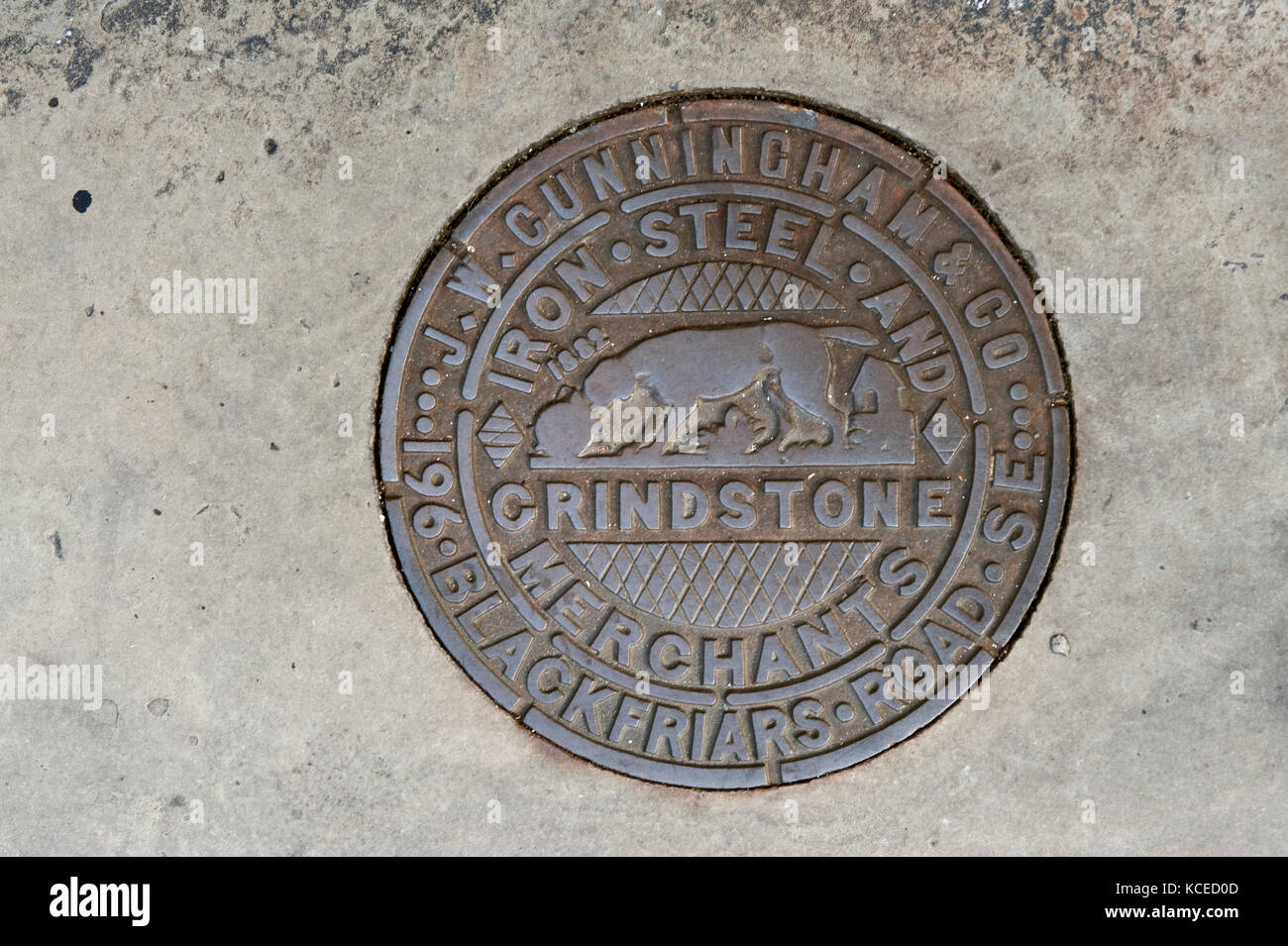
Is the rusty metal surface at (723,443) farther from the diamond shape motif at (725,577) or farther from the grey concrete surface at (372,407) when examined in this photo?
the grey concrete surface at (372,407)

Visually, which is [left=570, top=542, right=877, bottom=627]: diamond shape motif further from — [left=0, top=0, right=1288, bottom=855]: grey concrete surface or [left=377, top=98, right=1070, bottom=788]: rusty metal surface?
[left=0, top=0, right=1288, bottom=855]: grey concrete surface

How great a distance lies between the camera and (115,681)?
2.68 meters

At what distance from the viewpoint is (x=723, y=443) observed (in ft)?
8.22

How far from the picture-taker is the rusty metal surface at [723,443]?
246cm

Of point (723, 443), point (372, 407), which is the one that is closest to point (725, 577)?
point (723, 443)

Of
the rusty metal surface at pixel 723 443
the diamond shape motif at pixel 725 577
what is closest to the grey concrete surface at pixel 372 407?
the rusty metal surface at pixel 723 443

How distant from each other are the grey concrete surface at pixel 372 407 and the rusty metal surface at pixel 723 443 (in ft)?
0.44

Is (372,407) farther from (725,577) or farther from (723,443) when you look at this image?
(725,577)

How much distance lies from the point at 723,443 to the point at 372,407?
1.07 meters

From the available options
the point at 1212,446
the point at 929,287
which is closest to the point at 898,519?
the point at 929,287

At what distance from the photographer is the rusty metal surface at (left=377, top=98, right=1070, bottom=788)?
246 centimetres
